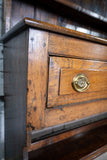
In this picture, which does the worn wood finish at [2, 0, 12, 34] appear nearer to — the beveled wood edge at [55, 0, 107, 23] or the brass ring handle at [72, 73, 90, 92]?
the beveled wood edge at [55, 0, 107, 23]

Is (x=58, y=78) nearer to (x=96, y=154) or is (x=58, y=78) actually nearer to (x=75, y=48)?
(x=75, y=48)

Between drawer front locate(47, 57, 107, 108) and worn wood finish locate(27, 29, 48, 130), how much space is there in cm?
3

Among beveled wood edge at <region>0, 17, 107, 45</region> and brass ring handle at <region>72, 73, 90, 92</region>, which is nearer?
beveled wood edge at <region>0, 17, 107, 45</region>

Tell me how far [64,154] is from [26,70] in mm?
421

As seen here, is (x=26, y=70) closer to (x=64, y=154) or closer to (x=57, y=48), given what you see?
(x=57, y=48)

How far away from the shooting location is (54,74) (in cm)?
36

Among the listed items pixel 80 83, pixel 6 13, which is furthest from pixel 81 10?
pixel 80 83

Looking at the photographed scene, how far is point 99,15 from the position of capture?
812 mm

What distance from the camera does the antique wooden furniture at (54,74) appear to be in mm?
326

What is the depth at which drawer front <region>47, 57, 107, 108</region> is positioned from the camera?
1.20 feet

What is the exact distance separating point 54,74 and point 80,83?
0.40ft

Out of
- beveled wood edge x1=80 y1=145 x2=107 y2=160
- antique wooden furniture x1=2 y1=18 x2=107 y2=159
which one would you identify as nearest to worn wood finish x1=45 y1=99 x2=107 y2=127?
antique wooden furniture x1=2 y1=18 x2=107 y2=159

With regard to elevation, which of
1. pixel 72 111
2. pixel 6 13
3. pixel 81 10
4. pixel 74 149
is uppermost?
pixel 81 10

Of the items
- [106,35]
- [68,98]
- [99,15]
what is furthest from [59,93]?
[106,35]
